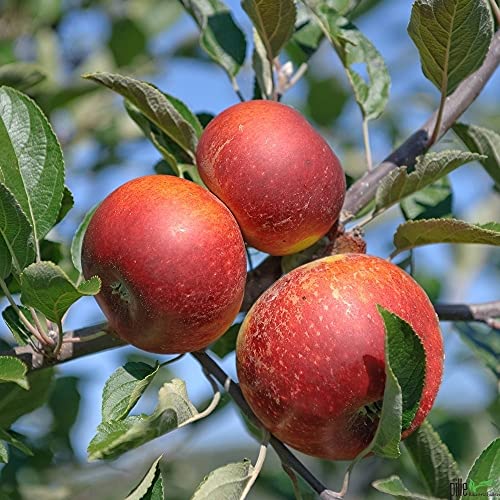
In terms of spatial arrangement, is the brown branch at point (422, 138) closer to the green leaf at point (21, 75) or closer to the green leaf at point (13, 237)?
the green leaf at point (13, 237)

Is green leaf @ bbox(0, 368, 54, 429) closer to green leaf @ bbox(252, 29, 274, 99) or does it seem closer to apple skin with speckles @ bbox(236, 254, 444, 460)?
apple skin with speckles @ bbox(236, 254, 444, 460)

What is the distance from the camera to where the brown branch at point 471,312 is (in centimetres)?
162

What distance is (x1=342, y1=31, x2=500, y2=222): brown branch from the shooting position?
4.88 ft

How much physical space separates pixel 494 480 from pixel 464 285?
1971 millimetres

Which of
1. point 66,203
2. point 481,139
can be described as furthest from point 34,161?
point 481,139

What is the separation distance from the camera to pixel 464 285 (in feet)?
10.6

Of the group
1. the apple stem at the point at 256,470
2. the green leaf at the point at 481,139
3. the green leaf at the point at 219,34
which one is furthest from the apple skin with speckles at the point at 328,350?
the green leaf at the point at 219,34

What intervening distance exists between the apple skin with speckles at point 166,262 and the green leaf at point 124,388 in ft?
0.15

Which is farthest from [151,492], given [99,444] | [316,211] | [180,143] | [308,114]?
Result: [308,114]

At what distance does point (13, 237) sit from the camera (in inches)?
48.7

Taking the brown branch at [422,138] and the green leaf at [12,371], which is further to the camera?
the brown branch at [422,138]

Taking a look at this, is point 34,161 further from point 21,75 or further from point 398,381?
point 398,381

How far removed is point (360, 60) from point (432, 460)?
80 cm

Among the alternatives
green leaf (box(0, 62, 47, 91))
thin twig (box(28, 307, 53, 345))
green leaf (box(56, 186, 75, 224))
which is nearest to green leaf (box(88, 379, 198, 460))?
thin twig (box(28, 307, 53, 345))
